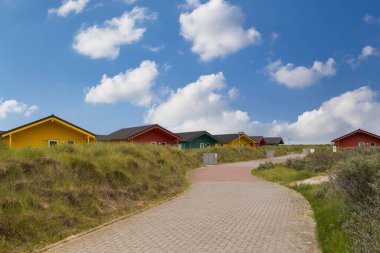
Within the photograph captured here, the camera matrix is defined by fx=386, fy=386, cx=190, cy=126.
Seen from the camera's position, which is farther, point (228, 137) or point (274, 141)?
point (274, 141)

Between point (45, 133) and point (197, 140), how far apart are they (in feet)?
93.5

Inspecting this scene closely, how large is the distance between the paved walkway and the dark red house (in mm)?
44015

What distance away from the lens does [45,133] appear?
29.8m

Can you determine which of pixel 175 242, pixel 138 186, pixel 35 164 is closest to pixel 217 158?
pixel 138 186

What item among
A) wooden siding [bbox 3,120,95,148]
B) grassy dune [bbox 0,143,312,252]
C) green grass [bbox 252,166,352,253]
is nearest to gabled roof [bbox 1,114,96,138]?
wooden siding [bbox 3,120,95,148]

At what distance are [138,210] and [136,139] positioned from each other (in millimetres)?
30141

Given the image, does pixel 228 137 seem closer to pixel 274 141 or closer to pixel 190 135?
pixel 190 135

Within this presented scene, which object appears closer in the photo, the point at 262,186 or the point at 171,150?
the point at 262,186

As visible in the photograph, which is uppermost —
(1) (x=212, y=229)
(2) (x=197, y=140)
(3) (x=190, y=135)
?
(3) (x=190, y=135)

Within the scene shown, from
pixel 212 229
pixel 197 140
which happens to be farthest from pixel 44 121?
pixel 197 140

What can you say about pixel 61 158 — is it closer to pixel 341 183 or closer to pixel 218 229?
pixel 218 229

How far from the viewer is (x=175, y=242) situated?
8398mm

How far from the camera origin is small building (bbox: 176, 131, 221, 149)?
179ft

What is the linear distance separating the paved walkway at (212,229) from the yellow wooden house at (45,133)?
17.7 meters
